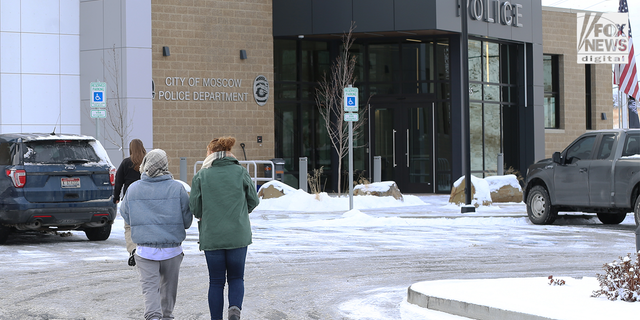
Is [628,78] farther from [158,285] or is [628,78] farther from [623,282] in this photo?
[158,285]

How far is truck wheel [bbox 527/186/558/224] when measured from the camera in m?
17.0

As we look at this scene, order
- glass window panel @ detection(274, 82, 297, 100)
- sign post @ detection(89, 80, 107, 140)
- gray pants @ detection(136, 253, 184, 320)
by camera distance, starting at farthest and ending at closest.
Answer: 1. glass window panel @ detection(274, 82, 297, 100)
2. sign post @ detection(89, 80, 107, 140)
3. gray pants @ detection(136, 253, 184, 320)

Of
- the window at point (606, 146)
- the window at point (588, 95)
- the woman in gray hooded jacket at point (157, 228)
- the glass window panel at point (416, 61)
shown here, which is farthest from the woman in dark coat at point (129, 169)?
the window at point (588, 95)

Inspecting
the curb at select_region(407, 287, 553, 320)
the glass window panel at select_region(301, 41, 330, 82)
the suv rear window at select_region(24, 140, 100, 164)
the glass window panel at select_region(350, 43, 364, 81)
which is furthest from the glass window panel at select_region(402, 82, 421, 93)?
the curb at select_region(407, 287, 553, 320)

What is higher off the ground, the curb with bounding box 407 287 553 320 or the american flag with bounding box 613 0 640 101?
the american flag with bounding box 613 0 640 101

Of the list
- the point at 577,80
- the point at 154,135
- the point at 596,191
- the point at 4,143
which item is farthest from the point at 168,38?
the point at 577,80

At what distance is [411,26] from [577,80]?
11472 millimetres

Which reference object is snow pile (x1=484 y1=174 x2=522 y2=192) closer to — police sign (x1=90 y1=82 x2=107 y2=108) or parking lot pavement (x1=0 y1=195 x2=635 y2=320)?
parking lot pavement (x1=0 y1=195 x2=635 y2=320)

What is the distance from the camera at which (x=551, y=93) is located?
34.2 m

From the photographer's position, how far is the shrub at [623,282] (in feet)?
24.0

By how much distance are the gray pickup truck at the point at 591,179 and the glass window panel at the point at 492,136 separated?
12.2 meters

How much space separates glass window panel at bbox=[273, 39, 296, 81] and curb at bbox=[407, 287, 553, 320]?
66.7ft

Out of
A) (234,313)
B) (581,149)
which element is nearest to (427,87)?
(581,149)

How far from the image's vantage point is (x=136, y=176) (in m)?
11.3
